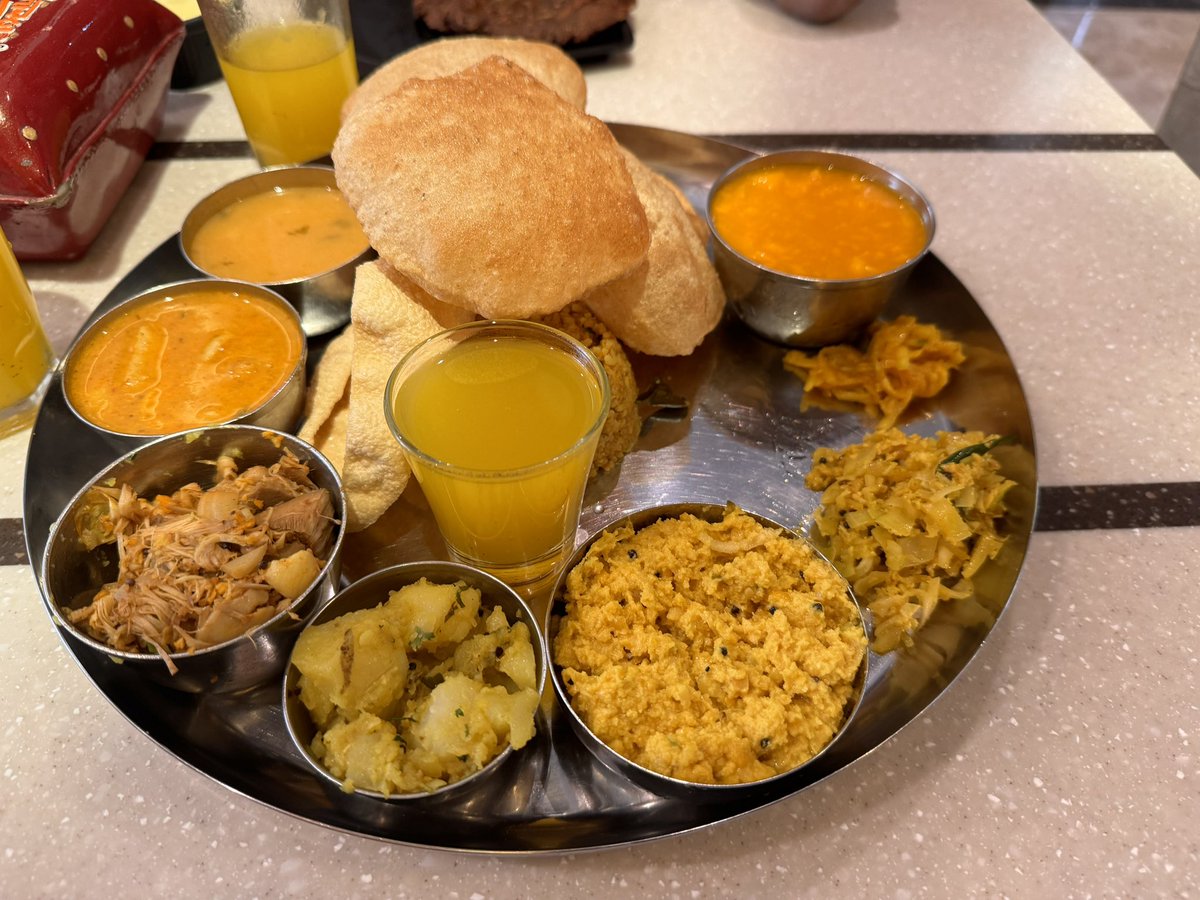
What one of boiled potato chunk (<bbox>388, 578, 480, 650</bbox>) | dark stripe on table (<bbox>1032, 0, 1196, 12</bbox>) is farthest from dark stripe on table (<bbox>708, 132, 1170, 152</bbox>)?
dark stripe on table (<bbox>1032, 0, 1196, 12</bbox>)

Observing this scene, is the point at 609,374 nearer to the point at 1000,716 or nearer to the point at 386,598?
the point at 386,598

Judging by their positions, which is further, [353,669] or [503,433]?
[503,433]

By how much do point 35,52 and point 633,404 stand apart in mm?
1697

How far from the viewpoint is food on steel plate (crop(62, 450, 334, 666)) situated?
133 centimetres

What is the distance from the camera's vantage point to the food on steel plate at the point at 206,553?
52.5 inches

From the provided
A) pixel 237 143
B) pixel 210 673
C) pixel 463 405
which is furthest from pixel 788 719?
pixel 237 143

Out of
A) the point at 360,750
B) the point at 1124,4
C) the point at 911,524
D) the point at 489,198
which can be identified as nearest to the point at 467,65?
the point at 489,198

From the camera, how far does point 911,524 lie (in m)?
1.59

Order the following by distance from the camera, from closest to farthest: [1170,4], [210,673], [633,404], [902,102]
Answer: [210,673]
[633,404]
[902,102]
[1170,4]

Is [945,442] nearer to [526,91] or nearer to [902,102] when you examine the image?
[526,91]

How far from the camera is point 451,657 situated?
1379 millimetres

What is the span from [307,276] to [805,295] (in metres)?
1.18

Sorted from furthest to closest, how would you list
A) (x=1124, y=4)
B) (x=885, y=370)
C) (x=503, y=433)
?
1. (x=1124, y=4)
2. (x=885, y=370)
3. (x=503, y=433)

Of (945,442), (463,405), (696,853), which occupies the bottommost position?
(696,853)
